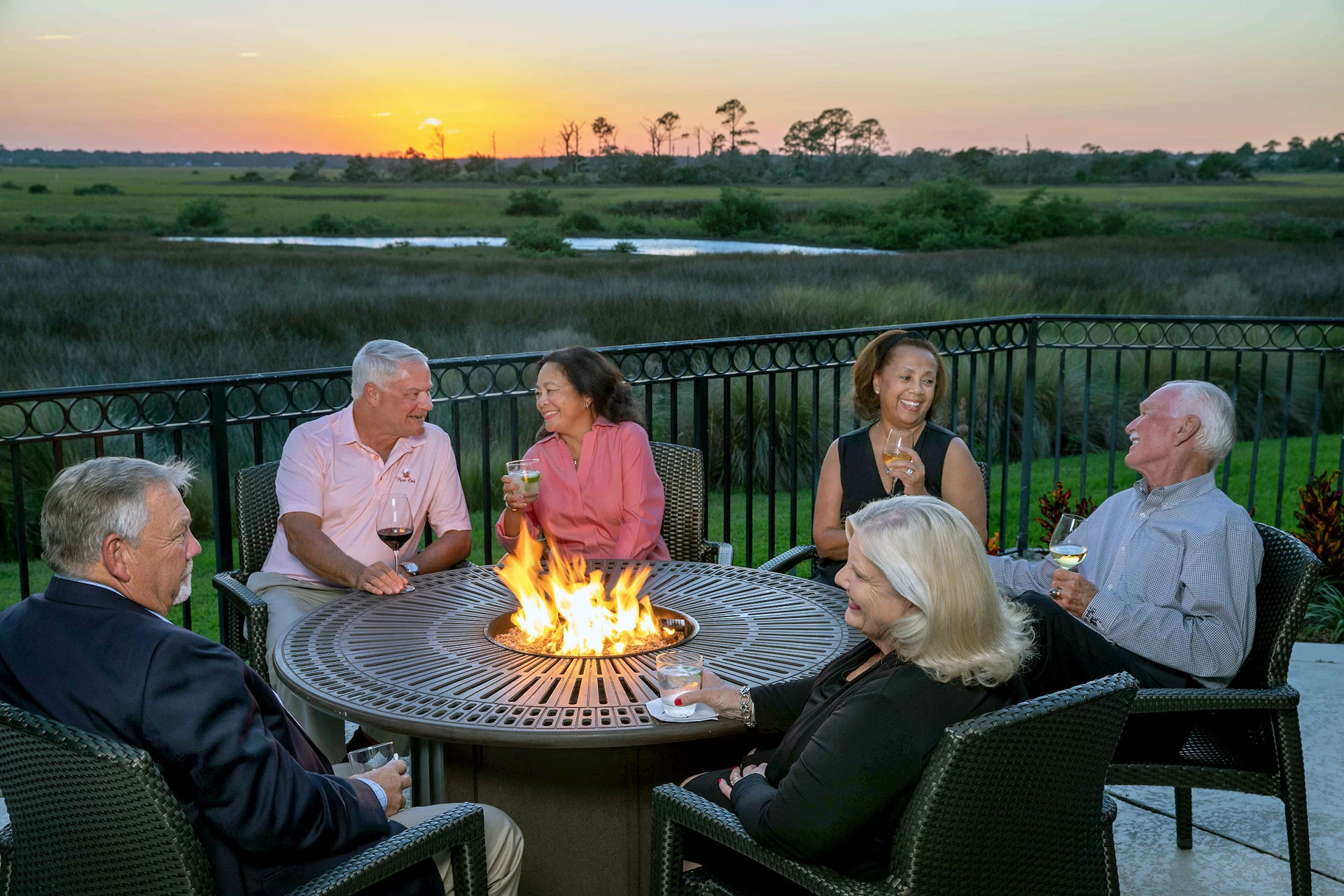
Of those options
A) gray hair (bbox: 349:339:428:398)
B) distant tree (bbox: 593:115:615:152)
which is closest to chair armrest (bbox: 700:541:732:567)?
gray hair (bbox: 349:339:428:398)

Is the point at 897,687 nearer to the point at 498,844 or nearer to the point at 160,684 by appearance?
the point at 498,844

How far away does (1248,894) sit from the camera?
279 cm

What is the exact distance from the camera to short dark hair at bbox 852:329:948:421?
368 cm

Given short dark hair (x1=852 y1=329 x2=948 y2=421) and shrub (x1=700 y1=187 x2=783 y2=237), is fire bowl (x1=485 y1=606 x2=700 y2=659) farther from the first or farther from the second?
shrub (x1=700 y1=187 x2=783 y2=237)

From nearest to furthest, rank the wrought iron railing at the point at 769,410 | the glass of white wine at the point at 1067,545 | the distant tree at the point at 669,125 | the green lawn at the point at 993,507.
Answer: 1. the glass of white wine at the point at 1067,545
2. the wrought iron railing at the point at 769,410
3. the green lawn at the point at 993,507
4. the distant tree at the point at 669,125

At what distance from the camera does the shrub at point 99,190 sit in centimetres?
1178

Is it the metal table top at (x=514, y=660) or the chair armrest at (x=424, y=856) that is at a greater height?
the metal table top at (x=514, y=660)

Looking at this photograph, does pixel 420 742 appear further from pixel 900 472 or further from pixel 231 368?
pixel 231 368

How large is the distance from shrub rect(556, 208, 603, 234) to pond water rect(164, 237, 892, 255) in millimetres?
102

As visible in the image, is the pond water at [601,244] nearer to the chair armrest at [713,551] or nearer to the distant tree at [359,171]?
the distant tree at [359,171]

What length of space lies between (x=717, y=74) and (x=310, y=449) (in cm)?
1105

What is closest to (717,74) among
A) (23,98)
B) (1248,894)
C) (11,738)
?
(23,98)

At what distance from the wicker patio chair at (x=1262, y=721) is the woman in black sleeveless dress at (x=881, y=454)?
40.2 inches

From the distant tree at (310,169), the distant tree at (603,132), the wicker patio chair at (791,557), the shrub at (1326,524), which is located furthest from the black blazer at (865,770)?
the distant tree at (603,132)
